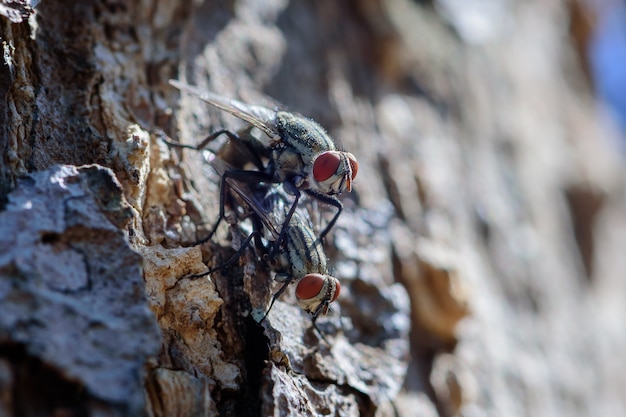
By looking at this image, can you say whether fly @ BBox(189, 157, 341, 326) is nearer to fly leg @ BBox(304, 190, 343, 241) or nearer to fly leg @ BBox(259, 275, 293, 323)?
fly leg @ BBox(259, 275, 293, 323)

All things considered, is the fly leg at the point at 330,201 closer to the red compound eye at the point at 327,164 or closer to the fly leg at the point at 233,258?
the red compound eye at the point at 327,164

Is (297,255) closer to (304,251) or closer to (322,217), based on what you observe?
(304,251)

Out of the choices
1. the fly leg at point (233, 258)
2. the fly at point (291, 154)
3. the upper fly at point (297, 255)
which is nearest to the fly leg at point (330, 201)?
the fly at point (291, 154)

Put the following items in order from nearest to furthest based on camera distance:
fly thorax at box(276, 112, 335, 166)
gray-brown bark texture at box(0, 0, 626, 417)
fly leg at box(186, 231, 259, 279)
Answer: gray-brown bark texture at box(0, 0, 626, 417), fly leg at box(186, 231, 259, 279), fly thorax at box(276, 112, 335, 166)

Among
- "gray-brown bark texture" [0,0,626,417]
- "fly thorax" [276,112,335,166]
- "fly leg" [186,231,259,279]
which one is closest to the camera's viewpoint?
"gray-brown bark texture" [0,0,626,417]

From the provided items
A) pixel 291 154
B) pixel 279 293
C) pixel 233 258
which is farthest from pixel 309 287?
pixel 291 154

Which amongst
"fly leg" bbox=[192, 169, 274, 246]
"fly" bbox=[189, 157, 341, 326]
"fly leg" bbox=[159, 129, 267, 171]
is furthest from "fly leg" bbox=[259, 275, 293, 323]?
"fly leg" bbox=[159, 129, 267, 171]

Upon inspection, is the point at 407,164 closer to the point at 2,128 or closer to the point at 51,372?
the point at 2,128
